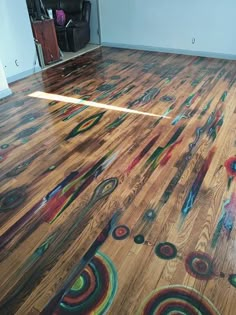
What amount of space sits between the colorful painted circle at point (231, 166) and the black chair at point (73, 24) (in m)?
4.42

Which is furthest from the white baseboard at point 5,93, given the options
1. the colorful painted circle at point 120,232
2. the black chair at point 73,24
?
the colorful painted circle at point 120,232

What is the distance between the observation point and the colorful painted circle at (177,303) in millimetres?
1267

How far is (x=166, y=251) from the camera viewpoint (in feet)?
5.07

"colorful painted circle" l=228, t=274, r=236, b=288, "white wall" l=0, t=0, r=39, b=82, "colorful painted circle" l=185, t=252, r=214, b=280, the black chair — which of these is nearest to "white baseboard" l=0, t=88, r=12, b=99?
"white wall" l=0, t=0, r=39, b=82

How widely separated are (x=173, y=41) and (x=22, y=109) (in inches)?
136

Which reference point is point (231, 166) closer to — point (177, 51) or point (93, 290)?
point (93, 290)

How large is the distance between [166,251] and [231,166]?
106cm

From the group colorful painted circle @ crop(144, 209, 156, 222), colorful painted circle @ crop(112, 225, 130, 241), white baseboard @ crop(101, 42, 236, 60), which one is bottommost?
white baseboard @ crop(101, 42, 236, 60)

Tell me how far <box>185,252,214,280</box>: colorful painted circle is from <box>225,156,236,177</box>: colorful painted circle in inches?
34.0

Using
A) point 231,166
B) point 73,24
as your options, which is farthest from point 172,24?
point 231,166

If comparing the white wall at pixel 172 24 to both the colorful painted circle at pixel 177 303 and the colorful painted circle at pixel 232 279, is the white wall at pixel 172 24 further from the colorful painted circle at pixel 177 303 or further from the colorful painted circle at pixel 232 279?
the colorful painted circle at pixel 177 303

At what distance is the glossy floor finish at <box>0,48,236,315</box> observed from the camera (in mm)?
1355

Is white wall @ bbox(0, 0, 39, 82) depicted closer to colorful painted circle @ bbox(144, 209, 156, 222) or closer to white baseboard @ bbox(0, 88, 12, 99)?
white baseboard @ bbox(0, 88, 12, 99)

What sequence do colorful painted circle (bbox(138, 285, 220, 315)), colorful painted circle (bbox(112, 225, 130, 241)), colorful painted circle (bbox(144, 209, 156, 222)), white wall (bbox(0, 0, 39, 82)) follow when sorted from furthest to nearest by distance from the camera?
white wall (bbox(0, 0, 39, 82)) < colorful painted circle (bbox(144, 209, 156, 222)) < colorful painted circle (bbox(112, 225, 130, 241)) < colorful painted circle (bbox(138, 285, 220, 315))
